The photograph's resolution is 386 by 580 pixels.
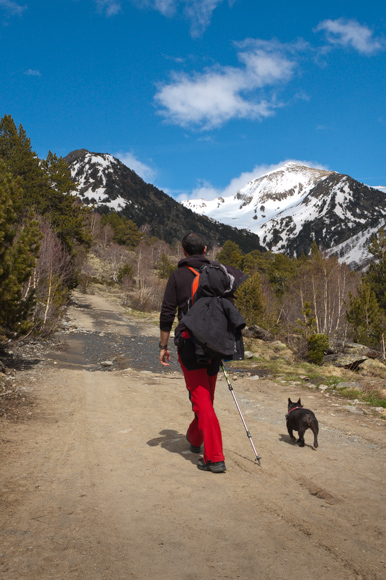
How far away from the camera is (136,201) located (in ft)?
475

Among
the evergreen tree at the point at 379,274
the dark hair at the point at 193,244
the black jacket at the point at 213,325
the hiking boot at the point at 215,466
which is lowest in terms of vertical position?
the hiking boot at the point at 215,466

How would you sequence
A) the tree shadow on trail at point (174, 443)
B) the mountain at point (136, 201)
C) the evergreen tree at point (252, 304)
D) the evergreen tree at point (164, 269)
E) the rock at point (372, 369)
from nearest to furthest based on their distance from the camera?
the tree shadow on trail at point (174, 443), the rock at point (372, 369), the evergreen tree at point (252, 304), the evergreen tree at point (164, 269), the mountain at point (136, 201)

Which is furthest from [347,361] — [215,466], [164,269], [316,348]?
[164,269]

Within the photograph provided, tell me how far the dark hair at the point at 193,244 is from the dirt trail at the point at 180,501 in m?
2.12

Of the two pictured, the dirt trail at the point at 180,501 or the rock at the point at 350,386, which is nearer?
the dirt trail at the point at 180,501

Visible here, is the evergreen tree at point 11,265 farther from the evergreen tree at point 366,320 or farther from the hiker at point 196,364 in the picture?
the evergreen tree at point 366,320

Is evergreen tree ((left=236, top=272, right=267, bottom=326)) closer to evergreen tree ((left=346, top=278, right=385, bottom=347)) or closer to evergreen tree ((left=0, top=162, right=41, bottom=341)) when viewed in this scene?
evergreen tree ((left=346, top=278, right=385, bottom=347))

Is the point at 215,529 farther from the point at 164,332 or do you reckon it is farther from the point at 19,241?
the point at 19,241

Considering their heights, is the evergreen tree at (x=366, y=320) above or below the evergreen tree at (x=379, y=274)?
below

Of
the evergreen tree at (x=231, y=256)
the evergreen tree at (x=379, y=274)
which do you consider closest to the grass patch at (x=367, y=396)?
the evergreen tree at (x=379, y=274)

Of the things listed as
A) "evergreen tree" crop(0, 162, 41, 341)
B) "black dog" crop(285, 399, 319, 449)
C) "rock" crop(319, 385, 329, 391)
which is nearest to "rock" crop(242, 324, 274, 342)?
"rock" crop(319, 385, 329, 391)

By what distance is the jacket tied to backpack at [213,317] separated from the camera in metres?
3.35

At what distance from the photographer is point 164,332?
Result: 3812 millimetres

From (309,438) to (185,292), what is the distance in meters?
2.71
